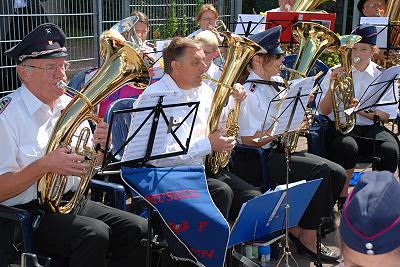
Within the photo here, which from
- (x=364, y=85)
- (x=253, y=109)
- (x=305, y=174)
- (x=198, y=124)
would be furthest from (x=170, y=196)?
(x=364, y=85)

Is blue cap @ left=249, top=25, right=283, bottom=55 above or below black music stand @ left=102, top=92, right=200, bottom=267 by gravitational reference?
above

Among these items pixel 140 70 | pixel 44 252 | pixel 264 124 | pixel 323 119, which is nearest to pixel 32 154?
pixel 44 252

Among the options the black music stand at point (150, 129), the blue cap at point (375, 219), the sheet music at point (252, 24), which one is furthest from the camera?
the sheet music at point (252, 24)

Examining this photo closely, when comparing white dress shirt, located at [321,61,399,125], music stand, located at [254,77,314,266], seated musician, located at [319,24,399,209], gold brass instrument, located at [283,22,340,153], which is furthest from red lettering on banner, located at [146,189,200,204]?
white dress shirt, located at [321,61,399,125]

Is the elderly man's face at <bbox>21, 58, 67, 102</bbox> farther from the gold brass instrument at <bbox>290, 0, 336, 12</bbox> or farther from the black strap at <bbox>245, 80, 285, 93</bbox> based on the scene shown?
the gold brass instrument at <bbox>290, 0, 336, 12</bbox>

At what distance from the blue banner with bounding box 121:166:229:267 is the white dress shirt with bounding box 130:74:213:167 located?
1.07 ft

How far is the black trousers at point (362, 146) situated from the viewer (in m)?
5.02

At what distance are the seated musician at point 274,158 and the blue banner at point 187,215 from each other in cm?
121

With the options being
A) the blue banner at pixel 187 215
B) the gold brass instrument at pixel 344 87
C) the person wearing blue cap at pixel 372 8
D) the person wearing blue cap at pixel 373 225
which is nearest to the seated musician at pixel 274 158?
the gold brass instrument at pixel 344 87

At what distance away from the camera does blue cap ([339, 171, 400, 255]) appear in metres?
1.52

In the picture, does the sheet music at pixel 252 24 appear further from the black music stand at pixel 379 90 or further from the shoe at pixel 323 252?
the shoe at pixel 323 252

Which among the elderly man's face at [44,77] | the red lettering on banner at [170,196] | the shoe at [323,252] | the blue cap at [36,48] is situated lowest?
the shoe at [323,252]

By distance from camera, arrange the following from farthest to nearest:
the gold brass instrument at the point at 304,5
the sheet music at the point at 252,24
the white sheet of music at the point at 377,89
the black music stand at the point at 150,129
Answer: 1. the gold brass instrument at the point at 304,5
2. the sheet music at the point at 252,24
3. the white sheet of music at the point at 377,89
4. the black music stand at the point at 150,129

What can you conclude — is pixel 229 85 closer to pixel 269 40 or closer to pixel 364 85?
pixel 269 40
